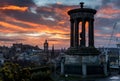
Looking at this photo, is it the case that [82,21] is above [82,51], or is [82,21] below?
above

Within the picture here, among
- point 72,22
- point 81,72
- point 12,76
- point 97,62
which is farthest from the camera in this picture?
point 72,22

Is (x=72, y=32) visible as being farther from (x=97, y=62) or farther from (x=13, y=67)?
(x=13, y=67)

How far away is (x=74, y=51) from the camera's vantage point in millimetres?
75750

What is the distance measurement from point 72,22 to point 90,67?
15351mm

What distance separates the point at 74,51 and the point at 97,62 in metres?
6.27

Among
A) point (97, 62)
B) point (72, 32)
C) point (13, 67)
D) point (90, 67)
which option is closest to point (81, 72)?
point (90, 67)

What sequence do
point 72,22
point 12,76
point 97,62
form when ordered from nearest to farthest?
point 12,76, point 97,62, point 72,22

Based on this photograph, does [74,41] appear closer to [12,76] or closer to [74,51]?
[74,51]

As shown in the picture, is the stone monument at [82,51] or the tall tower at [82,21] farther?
the tall tower at [82,21]

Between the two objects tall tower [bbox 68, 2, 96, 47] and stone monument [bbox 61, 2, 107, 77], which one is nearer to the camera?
stone monument [bbox 61, 2, 107, 77]

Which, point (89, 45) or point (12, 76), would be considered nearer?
point (12, 76)

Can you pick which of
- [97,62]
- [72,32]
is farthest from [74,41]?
[97,62]

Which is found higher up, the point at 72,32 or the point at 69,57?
the point at 72,32

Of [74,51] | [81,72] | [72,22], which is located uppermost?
[72,22]
